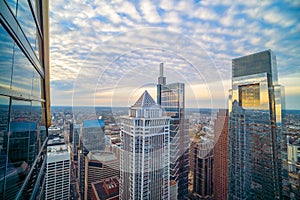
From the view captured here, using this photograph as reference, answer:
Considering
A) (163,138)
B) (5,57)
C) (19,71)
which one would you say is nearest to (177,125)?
(163,138)

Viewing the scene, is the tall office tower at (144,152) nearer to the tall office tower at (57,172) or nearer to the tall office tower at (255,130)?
the tall office tower at (57,172)

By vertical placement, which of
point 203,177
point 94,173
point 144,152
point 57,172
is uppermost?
point 144,152

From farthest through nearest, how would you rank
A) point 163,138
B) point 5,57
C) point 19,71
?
point 163,138 → point 19,71 → point 5,57

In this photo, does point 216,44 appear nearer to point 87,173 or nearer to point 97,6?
point 97,6

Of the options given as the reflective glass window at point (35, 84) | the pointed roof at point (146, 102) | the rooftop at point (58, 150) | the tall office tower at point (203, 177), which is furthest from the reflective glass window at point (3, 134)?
the tall office tower at point (203, 177)

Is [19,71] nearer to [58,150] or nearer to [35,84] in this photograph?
[35,84]

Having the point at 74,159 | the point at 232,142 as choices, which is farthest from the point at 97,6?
the point at 74,159

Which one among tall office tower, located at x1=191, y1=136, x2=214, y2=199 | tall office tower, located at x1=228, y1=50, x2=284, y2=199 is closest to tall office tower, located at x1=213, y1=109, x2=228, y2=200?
tall office tower, located at x1=191, y1=136, x2=214, y2=199
